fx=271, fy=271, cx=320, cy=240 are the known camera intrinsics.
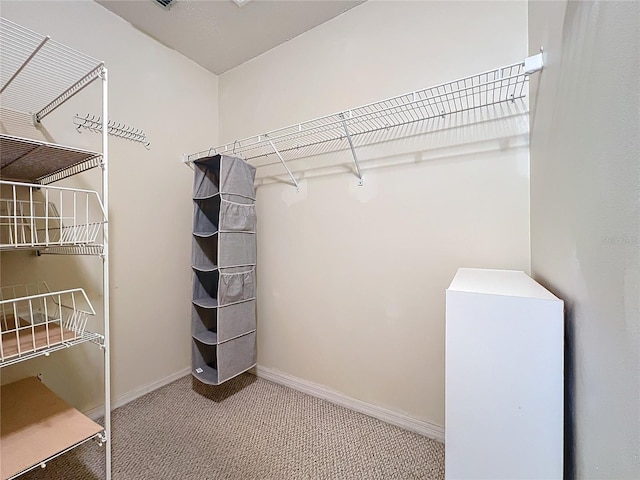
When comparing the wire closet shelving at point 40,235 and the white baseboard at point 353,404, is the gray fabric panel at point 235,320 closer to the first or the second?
the white baseboard at point 353,404

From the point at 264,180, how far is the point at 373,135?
3.17 ft

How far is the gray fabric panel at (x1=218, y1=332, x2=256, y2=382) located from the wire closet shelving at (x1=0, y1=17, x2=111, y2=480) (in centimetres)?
63

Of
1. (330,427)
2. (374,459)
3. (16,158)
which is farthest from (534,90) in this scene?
(16,158)

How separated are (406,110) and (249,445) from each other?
2.10m

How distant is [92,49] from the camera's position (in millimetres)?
1721

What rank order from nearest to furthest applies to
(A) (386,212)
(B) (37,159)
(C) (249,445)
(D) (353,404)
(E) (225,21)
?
(B) (37,159), (C) (249,445), (A) (386,212), (D) (353,404), (E) (225,21)

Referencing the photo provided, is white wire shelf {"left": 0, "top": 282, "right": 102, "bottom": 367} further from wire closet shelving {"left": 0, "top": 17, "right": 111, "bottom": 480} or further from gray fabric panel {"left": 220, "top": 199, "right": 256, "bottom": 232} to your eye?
gray fabric panel {"left": 220, "top": 199, "right": 256, "bottom": 232}

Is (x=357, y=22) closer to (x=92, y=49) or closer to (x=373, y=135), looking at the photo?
(x=373, y=135)

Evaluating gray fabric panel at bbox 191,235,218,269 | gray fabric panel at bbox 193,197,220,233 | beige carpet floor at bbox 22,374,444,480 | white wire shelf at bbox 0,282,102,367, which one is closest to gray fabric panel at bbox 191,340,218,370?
beige carpet floor at bbox 22,374,444,480

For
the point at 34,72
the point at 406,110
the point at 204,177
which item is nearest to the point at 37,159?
the point at 34,72

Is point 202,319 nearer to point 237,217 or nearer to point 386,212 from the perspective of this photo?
point 237,217

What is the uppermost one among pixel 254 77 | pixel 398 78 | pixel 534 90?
pixel 254 77

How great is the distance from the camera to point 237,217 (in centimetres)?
192

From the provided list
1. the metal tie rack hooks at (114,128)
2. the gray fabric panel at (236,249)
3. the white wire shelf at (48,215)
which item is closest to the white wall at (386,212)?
the gray fabric panel at (236,249)
